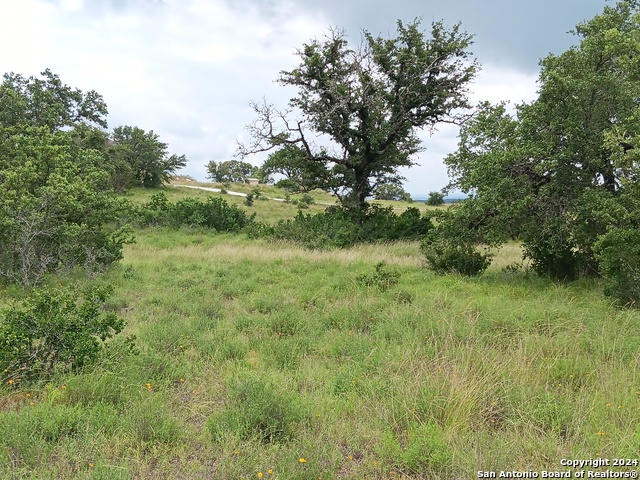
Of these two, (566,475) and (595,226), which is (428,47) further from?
(566,475)

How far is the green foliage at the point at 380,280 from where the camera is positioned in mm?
8938

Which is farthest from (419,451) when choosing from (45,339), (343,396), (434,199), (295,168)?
(434,199)

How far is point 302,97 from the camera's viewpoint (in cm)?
2036

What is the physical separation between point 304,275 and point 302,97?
12.7 metres

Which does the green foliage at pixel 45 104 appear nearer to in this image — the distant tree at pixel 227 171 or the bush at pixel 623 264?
the bush at pixel 623 264

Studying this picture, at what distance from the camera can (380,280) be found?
922cm

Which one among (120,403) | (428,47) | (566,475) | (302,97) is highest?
(428,47)

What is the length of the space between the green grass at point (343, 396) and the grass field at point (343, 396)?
17 mm

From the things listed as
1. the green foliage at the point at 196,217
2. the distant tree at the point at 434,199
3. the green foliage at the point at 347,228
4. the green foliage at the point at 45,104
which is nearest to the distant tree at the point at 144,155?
the green foliage at the point at 45,104

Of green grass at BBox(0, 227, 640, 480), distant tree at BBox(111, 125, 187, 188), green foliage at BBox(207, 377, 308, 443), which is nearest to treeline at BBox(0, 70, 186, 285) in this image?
green grass at BBox(0, 227, 640, 480)

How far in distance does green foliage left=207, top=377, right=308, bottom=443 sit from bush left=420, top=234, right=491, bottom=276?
8.02 metres

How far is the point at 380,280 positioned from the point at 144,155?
Answer: 36.4 meters

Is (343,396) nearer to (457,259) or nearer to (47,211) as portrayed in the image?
(457,259)

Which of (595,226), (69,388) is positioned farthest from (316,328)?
(595,226)
